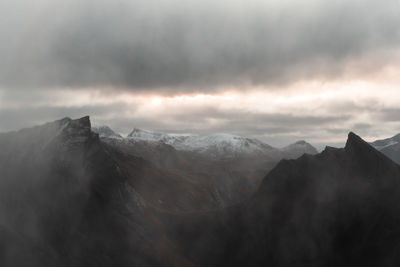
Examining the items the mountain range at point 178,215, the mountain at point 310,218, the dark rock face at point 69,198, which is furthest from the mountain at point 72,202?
the mountain at point 310,218

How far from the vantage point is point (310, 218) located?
147750 millimetres

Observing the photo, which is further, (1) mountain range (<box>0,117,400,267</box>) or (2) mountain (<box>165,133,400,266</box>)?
(2) mountain (<box>165,133,400,266</box>)

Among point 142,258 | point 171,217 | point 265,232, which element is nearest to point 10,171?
point 142,258

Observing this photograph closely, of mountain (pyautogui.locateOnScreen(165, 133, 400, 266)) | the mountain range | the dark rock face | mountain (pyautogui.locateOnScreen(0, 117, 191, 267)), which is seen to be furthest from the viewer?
mountain (pyautogui.locateOnScreen(165, 133, 400, 266))

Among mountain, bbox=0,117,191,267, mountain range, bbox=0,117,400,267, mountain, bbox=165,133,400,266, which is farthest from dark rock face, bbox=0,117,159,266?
mountain, bbox=165,133,400,266

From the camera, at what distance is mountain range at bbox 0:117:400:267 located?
120438mm

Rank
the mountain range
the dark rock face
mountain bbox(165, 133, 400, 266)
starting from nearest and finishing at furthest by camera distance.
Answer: the dark rock face
the mountain range
mountain bbox(165, 133, 400, 266)

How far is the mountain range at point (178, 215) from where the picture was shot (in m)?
120

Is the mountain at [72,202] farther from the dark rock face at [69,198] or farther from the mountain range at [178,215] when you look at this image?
the mountain range at [178,215]

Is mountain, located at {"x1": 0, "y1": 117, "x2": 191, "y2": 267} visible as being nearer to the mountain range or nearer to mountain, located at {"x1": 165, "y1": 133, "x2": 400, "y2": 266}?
the mountain range

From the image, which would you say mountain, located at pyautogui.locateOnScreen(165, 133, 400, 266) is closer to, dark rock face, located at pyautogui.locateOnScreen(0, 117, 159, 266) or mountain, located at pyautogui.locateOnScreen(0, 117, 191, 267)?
mountain, located at pyautogui.locateOnScreen(0, 117, 191, 267)

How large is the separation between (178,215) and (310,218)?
5008cm

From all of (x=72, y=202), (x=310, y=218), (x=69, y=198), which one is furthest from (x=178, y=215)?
(x=310, y=218)

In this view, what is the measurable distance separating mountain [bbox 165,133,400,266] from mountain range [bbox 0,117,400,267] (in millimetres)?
369
